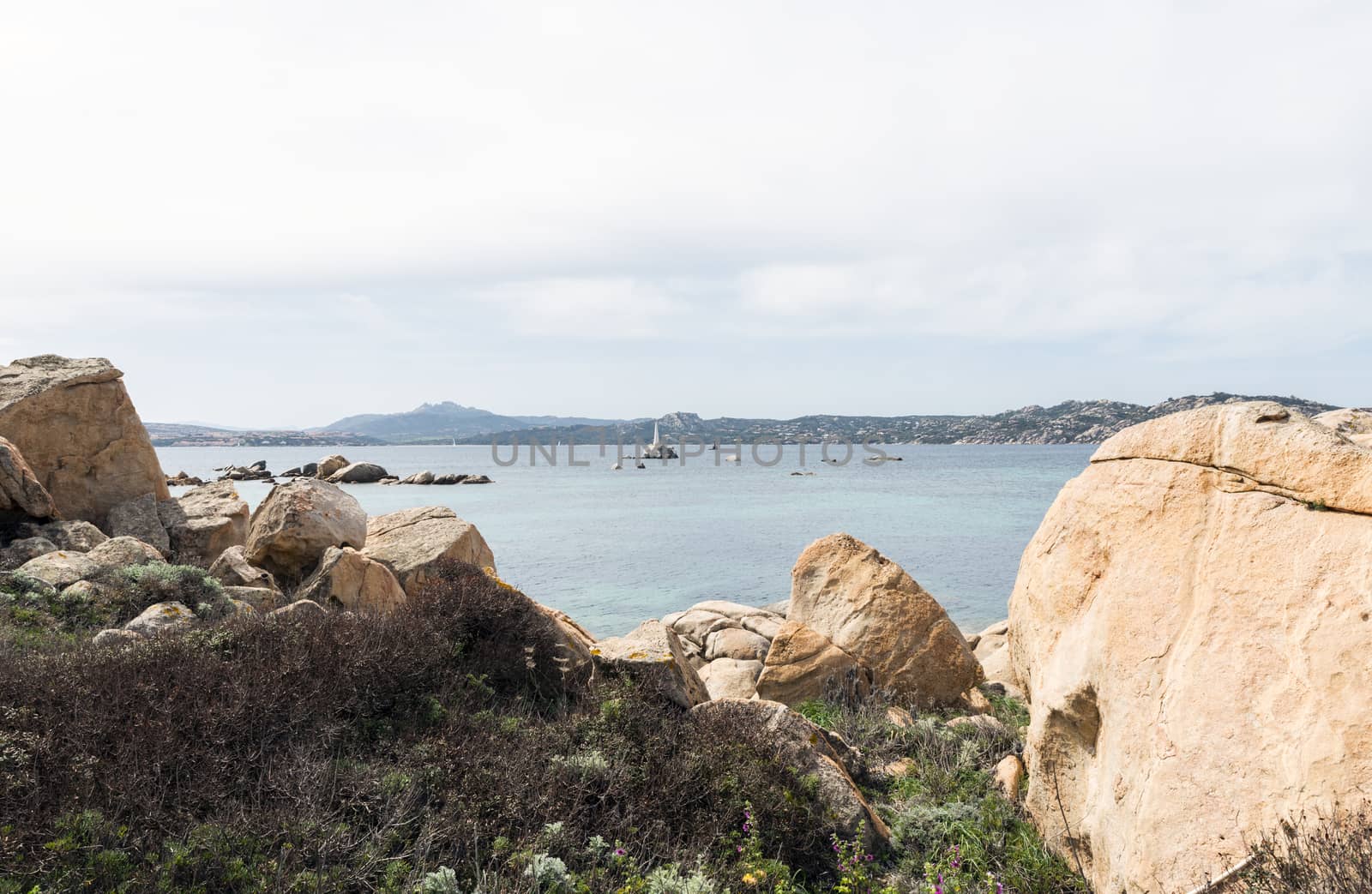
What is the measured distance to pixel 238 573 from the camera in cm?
1065

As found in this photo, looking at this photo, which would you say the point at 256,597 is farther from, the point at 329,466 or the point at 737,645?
the point at 329,466

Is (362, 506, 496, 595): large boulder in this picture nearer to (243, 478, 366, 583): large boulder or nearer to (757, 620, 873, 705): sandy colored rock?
(243, 478, 366, 583): large boulder

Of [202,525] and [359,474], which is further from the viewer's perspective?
[359,474]

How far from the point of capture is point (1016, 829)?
6.88 meters

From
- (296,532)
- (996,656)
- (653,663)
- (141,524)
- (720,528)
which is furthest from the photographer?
(720,528)

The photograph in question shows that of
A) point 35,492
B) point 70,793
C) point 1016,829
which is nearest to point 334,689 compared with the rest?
point 70,793

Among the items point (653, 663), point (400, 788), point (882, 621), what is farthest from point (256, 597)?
point (882, 621)

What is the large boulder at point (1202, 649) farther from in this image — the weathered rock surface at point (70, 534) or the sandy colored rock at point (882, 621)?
the weathered rock surface at point (70, 534)

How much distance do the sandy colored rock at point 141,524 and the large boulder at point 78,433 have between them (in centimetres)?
34

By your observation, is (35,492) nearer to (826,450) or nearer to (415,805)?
(415,805)

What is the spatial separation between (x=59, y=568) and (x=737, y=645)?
1118 centimetres

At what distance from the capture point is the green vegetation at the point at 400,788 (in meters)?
4.69

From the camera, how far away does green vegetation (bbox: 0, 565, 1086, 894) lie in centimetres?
469

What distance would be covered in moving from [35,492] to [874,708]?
1268 centimetres
